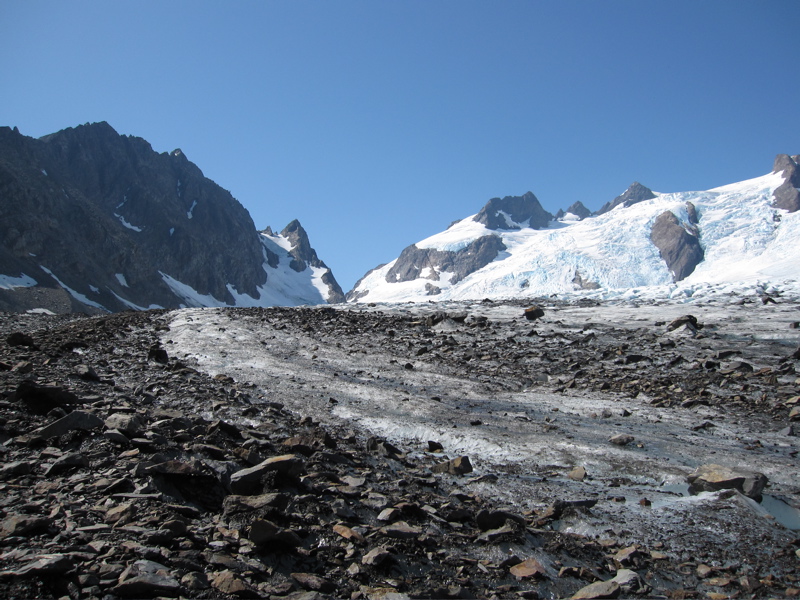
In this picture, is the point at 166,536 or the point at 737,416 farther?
the point at 737,416

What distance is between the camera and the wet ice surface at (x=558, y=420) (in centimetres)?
544

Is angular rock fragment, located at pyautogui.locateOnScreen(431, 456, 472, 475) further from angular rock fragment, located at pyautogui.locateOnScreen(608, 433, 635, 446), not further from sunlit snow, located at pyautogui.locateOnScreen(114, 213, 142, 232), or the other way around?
sunlit snow, located at pyautogui.locateOnScreen(114, 213, 142, 232)

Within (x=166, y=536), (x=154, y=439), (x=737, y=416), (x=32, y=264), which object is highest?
(x=32, y=264)

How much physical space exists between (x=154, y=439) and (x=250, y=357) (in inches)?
326

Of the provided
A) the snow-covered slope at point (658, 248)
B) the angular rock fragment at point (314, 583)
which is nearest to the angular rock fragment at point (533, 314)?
the angular rock fragment at point (314, 583)

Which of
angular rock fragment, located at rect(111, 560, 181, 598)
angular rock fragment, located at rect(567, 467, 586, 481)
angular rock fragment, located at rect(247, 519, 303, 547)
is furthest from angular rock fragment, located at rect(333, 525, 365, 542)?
angular rock fragment, located at rect(567, 467, 586, 481)

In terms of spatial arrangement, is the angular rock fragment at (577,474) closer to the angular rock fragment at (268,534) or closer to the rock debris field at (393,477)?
the rock debris field at (393,477)

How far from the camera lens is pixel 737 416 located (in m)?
9.38

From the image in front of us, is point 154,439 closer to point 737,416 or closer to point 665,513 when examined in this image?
point 665,513

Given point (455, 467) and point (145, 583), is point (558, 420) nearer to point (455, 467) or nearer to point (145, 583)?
point (455, 467)

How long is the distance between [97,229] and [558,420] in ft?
488

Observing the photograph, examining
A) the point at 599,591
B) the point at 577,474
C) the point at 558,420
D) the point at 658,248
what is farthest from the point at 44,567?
the point at 658,248

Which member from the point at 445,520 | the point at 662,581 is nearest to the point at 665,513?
the point at 662,581

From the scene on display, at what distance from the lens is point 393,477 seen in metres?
5.88
